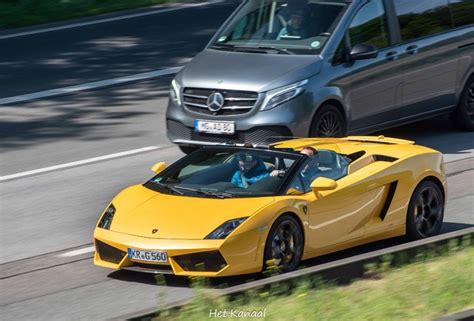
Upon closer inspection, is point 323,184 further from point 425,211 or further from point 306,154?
point 425,211

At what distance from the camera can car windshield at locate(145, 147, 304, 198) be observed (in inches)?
418

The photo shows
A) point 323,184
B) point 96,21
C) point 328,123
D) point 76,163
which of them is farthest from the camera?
point 96,21

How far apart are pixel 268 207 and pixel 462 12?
7484 millimetres

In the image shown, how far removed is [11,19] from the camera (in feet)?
76.9

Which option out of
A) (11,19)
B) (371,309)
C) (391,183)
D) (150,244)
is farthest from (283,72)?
(11,19)

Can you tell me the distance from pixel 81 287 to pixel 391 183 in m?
3.04

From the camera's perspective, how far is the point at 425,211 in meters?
11.6

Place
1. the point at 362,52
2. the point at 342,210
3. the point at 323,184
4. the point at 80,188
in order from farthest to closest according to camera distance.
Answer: the point at 362,52, the point at 80,188, the point at 342,210, the point at 323,184

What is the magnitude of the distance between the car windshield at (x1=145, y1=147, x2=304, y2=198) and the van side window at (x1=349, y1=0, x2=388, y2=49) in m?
4.30

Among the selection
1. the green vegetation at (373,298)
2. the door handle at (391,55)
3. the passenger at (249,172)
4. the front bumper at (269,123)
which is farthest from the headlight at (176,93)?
the green vegetation at (373,298)

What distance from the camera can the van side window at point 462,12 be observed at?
16469 millimetres

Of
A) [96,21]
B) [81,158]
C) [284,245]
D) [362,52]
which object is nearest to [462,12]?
[362,52]

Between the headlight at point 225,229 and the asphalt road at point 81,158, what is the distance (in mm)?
482

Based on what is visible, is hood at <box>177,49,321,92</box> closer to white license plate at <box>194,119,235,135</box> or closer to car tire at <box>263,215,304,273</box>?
white license plate at <box>194,119,235,135</box>
